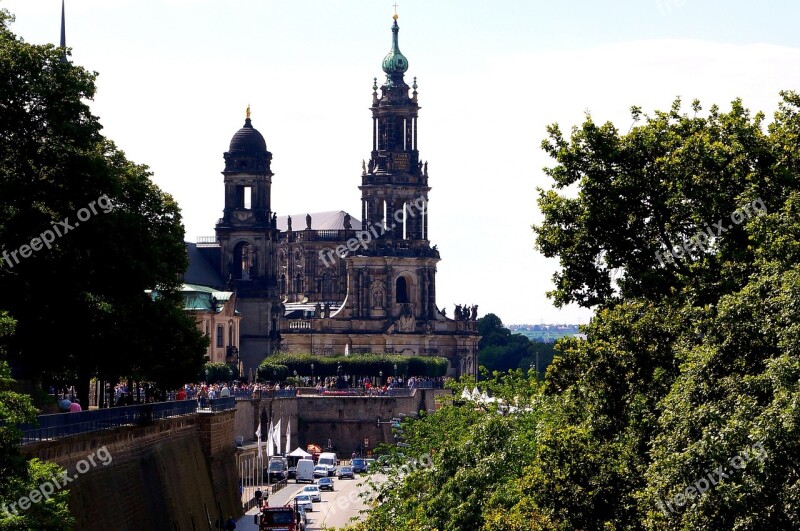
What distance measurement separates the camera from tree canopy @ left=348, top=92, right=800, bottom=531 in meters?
36.5

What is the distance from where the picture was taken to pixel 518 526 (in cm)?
4809

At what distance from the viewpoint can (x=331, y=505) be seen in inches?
3693

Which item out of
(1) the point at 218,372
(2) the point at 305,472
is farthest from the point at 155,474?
(1) the point at 218,372

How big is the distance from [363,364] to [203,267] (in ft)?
54.6

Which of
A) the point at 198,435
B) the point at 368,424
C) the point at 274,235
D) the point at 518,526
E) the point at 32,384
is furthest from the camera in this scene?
the point at 274,235

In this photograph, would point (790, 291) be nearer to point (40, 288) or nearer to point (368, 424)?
point (40, 288)

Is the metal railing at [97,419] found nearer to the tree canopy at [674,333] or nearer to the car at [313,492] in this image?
the tree canopy at [674,333]

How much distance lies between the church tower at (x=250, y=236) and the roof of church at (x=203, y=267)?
92cm

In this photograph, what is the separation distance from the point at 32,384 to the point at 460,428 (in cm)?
1805

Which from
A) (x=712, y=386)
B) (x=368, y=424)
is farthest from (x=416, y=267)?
(x=712, y=386)

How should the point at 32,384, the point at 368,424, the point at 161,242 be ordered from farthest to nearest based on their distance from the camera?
the point at 368,424, the point at 161,242, the point at 32,384

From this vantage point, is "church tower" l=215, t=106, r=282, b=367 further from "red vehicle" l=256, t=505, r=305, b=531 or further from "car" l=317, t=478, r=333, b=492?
"red vehicle" l=256, t=505, r=305, b=531

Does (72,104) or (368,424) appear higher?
(72,104)

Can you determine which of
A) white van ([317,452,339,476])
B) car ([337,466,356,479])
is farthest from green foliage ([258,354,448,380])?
car ([337,466,356,479])
